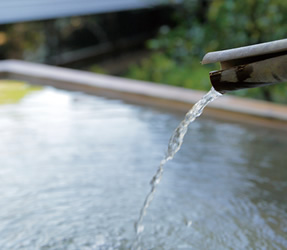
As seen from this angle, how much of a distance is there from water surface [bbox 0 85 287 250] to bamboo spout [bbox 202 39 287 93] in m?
1.06

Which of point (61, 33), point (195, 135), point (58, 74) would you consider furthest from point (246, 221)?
point (61, 33)

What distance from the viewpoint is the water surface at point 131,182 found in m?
2.95

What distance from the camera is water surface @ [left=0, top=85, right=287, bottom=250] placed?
2.95 meters

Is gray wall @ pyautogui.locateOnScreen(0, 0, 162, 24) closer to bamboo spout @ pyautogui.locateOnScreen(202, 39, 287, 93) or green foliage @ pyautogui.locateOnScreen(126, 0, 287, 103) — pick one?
green foliage @ pyautogui.locateOnScreen(126, 0, 287, 103)

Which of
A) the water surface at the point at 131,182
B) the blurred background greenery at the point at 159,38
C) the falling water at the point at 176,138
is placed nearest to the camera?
the falling water at the point at 176,138

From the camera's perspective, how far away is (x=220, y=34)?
7.32 metres

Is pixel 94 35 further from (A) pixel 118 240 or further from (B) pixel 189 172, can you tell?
(A) pixel 118 240

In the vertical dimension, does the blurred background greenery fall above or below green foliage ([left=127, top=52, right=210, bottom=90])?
above

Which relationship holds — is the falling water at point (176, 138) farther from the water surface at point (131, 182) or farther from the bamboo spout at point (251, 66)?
the bamboo spout at point (251, 66)

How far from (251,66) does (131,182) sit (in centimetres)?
177

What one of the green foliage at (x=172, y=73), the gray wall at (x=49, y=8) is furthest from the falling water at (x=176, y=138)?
the gray wall at (x=49, y=8)

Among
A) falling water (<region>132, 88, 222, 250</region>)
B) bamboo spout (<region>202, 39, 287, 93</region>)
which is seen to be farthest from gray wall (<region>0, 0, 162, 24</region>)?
bamboo spout (<region>202, 39, 287, 93</region>)

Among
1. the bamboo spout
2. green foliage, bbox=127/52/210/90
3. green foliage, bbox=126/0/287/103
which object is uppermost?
the bamboo spout

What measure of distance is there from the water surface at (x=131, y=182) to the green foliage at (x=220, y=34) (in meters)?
2.20
